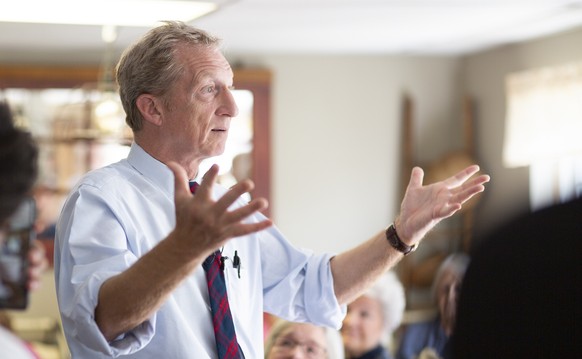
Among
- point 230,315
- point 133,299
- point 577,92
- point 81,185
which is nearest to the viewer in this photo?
point 133,299

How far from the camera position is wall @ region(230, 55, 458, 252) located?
310 inches

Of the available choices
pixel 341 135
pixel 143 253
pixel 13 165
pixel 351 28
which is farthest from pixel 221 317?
pixel 341 135

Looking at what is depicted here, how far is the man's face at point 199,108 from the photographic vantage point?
7.06 feet

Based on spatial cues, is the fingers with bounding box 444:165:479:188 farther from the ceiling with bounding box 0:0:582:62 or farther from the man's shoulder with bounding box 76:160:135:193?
the ceiling with bounding box 0:0:582:62

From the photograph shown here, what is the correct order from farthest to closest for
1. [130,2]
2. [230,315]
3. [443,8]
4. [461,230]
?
1. [461,230]
2. [443,8]
3. [130,2]
4. [230,315]

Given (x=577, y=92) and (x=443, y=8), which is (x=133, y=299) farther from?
(x=577, y=92)

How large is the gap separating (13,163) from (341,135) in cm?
693

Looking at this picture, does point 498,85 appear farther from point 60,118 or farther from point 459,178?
point 459,178

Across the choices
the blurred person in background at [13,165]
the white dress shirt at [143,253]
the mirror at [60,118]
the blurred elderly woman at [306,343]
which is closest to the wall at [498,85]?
the mirror at [60,118]

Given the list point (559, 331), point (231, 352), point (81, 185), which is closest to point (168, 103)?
point (81, 185)

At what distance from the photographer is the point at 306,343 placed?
335cm

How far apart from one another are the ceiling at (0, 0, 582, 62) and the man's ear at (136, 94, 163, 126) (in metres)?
2.80

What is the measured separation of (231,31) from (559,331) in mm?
6170

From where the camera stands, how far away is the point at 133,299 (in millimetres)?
1584
